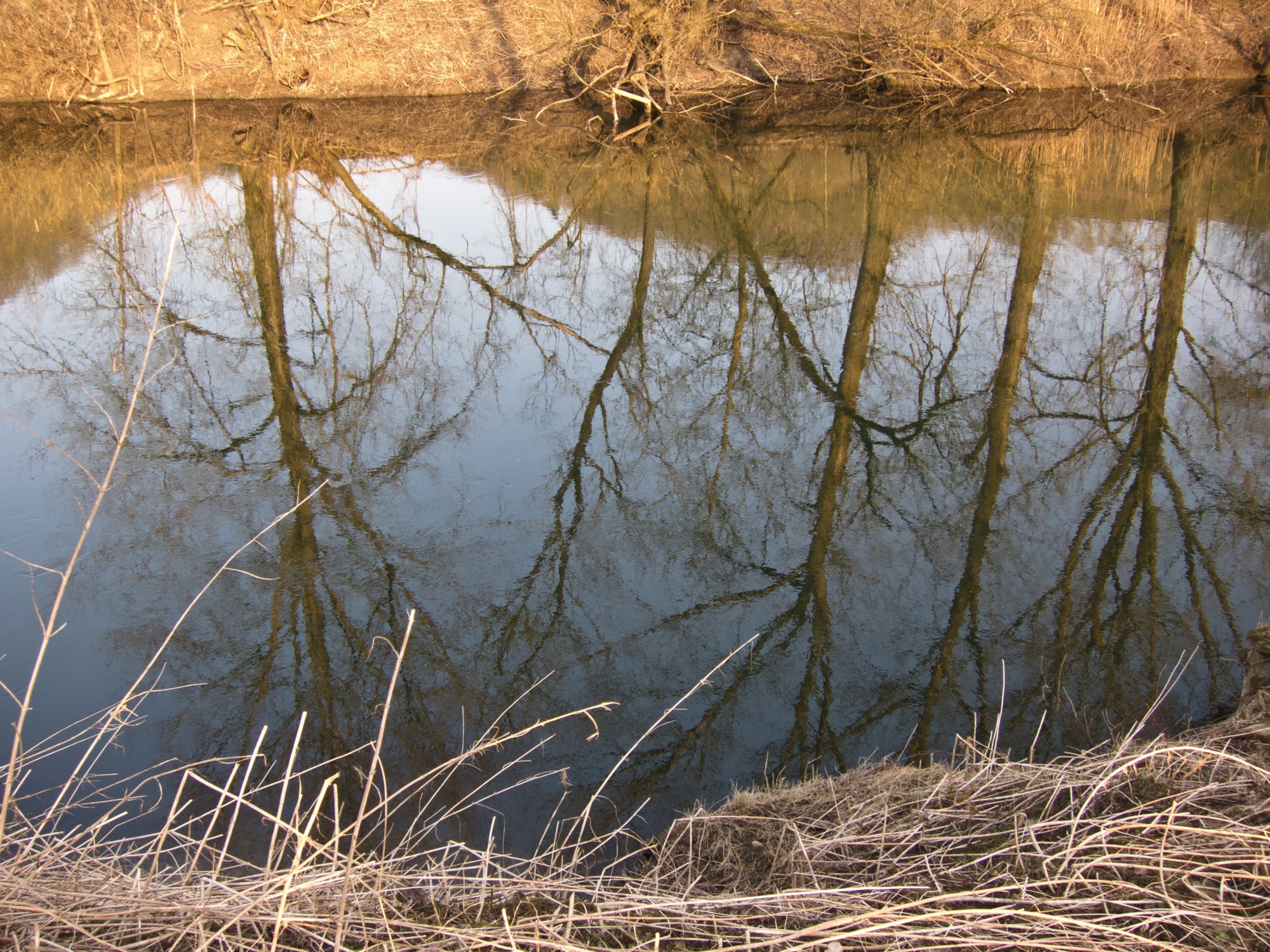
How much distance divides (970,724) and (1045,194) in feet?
24.3

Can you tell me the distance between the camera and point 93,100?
541 inches

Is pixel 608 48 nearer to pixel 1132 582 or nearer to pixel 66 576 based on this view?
pixel 1132 582

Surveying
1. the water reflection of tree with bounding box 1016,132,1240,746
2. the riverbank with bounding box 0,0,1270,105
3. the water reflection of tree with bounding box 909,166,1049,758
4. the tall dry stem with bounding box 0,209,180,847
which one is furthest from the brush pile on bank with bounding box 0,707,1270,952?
the riverbank with bounding box 0,0,1270,105

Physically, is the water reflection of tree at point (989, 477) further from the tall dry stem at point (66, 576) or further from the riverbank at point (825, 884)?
the tall dry stem at point (66, 576)

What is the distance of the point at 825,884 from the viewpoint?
231 cm

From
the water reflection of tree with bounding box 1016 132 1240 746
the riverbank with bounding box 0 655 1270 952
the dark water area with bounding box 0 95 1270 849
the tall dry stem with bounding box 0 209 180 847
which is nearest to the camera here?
the tall dry stem with bounding box 0 209 180 847

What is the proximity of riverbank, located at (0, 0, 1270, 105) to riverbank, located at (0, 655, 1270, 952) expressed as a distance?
1150cm

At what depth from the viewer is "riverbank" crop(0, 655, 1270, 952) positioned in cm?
190

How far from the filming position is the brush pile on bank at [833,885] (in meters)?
1.90

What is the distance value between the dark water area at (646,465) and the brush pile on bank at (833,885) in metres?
0.58

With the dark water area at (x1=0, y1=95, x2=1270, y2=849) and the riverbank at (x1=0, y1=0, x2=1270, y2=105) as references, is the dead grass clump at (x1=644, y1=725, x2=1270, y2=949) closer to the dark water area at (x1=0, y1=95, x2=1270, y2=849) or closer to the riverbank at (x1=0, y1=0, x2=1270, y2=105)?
the dark water area at (x1=0, y1=95, x2=1270, y2=849)

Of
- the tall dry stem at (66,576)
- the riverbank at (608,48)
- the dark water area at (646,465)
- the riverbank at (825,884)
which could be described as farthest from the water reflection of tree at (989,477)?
the riverbank at (608,48)

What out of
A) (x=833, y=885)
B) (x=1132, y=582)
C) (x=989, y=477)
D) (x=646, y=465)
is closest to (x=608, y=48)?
(x=646, y=465)

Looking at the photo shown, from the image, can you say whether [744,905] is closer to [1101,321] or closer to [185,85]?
[1101,321]
